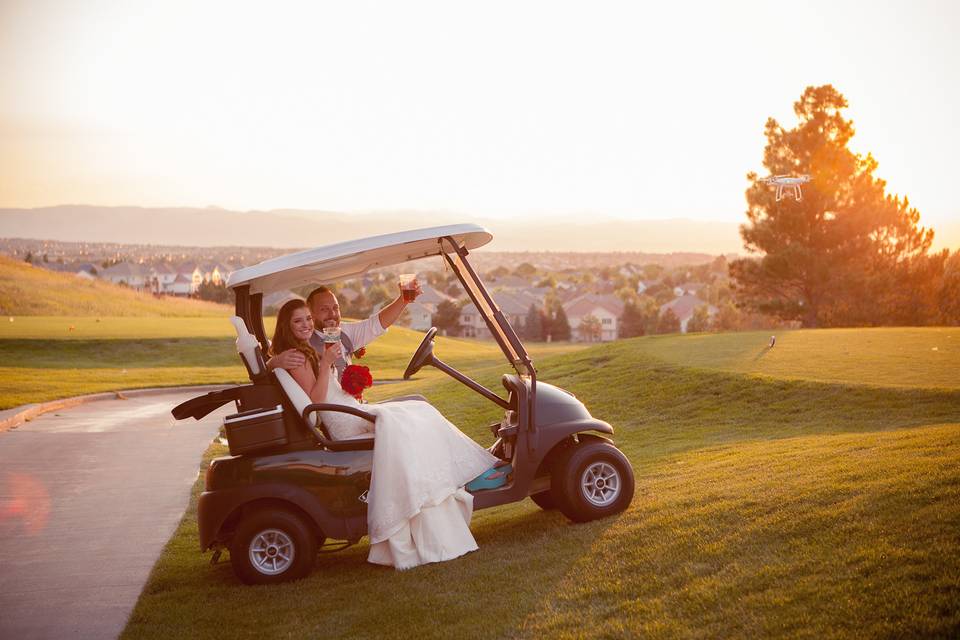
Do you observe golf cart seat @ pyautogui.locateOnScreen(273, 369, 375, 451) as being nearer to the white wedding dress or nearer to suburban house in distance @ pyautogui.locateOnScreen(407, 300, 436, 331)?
the white wedding dress

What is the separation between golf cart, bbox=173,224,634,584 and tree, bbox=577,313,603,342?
75.6 metres

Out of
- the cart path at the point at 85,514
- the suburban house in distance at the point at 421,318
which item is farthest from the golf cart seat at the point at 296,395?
the suburban house in distance at the point at 421,318

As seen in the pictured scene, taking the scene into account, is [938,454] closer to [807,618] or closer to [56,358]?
A: [807,618]

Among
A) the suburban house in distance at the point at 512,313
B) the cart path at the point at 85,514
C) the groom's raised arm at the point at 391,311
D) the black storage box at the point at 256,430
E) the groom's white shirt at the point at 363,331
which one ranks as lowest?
the suburban house in distance at the point at 512,313

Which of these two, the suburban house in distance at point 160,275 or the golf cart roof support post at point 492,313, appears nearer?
the golf cart roof support post at point 492,313

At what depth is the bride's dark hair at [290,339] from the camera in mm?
7258

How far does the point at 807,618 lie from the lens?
4863 mm

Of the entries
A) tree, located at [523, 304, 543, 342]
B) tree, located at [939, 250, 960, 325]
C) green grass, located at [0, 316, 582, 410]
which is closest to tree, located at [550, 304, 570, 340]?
tree, located at [523, 304, 543, 342]

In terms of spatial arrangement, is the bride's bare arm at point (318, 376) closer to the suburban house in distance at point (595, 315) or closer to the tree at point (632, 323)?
the suburban house in distance at point (595, 315)

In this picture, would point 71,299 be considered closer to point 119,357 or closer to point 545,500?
point 119,357

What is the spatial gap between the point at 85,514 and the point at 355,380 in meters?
4.93

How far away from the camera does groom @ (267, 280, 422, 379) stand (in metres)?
7.10

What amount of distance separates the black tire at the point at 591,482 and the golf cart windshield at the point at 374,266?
30.2 inches

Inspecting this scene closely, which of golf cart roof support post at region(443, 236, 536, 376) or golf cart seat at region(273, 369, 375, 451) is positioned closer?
golf cart seat at region(273, 369, 375, 451)
